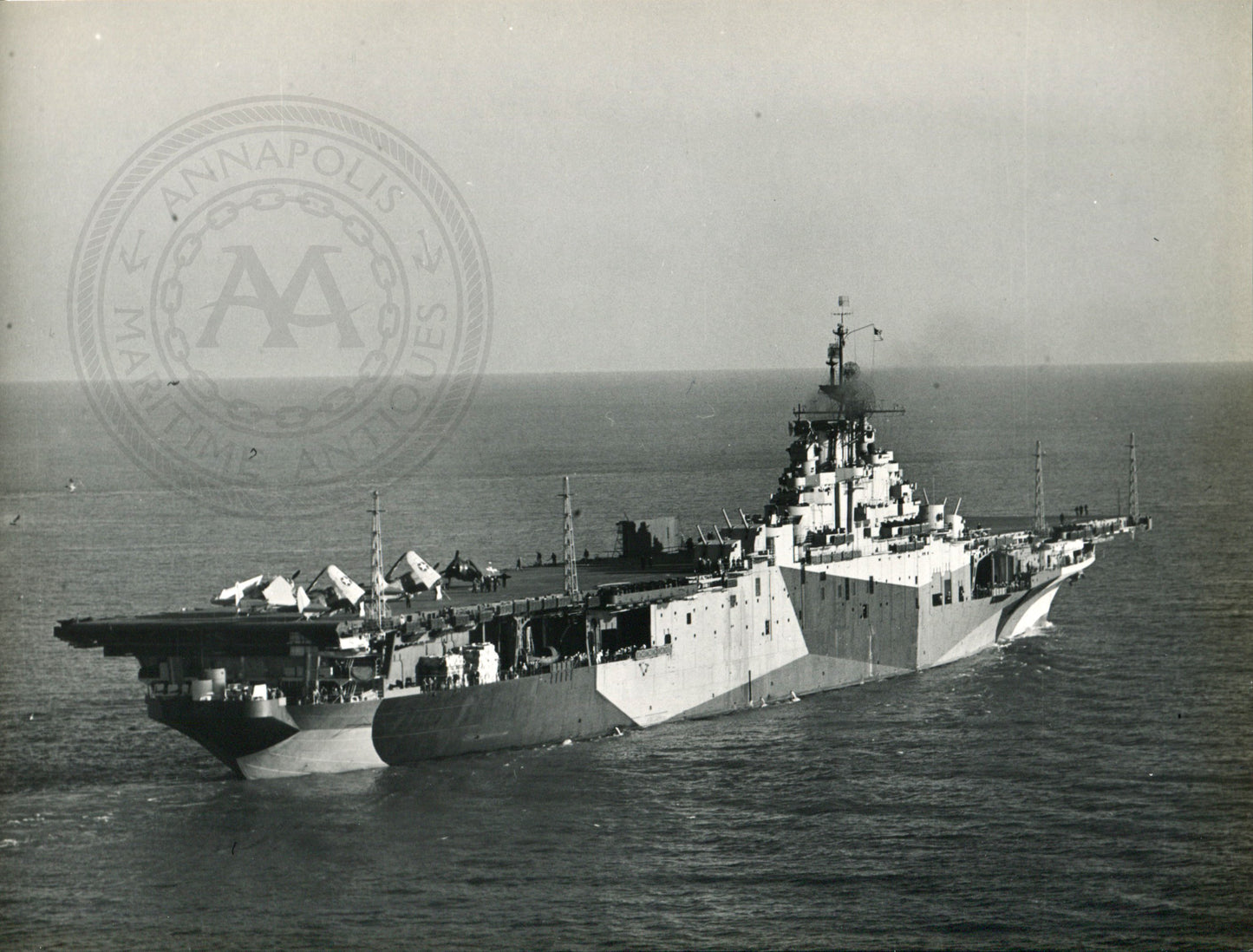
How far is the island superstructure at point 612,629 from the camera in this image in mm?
49344

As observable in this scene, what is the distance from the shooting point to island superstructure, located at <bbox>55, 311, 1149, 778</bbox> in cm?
4934

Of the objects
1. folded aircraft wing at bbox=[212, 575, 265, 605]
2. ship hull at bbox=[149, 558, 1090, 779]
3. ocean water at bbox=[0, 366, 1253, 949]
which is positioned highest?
folded aircraft wing at bbox=[212, 575, 265, 605]

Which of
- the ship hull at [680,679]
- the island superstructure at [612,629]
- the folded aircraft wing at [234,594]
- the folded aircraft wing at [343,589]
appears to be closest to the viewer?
the ship hull at [680,679]

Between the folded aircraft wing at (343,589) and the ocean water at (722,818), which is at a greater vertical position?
the folded aircraft wing at (343,589)

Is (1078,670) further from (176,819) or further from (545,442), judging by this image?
(545,442)

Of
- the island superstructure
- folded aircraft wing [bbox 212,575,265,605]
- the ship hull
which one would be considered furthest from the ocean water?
folded aircraft wing [bbox 212,575,265,605]

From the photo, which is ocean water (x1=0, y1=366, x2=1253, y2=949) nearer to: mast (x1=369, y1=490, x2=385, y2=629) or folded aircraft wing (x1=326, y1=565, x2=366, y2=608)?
mast (x1=369, y1=490, x2=385, y2=629)

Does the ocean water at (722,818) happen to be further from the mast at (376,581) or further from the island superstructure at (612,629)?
the mast at (376,581)

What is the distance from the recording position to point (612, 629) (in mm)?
56250

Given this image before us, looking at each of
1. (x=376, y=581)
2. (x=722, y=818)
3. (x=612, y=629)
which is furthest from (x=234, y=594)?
(x=722, y=818)

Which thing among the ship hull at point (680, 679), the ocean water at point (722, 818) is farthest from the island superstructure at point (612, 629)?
the ocean water at point (722, 818)

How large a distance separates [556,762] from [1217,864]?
1852cm

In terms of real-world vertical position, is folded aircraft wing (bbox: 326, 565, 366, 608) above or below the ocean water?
above

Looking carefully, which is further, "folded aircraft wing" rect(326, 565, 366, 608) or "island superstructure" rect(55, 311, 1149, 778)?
"folded aircraft wing" rect(326, 565, 366, 608)
